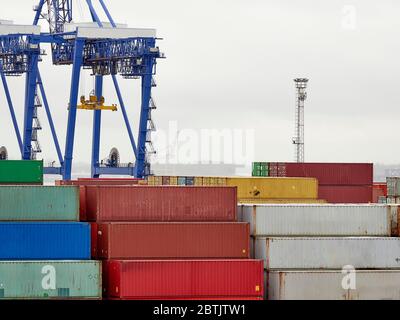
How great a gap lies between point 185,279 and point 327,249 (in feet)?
17.4

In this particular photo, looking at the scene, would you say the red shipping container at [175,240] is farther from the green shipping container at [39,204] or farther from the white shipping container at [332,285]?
the white shipping container at [332,285]

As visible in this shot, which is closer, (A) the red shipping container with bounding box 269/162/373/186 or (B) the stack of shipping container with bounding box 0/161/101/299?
(B) the stack of shipping container with bounding box 0/161/101/299

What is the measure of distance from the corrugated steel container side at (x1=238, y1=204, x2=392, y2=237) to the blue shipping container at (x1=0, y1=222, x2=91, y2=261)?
6134 mm

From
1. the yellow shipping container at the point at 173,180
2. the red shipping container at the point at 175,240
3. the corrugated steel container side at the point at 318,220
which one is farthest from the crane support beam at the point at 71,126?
the red shipping container at the point at 175,240

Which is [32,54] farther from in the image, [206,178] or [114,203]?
[114,203]

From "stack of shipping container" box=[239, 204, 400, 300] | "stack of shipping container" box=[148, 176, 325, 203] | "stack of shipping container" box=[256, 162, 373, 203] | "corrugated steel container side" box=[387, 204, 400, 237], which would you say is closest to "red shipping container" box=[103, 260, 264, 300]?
"stack of shipping container" box=[239, 204, 400, 300]

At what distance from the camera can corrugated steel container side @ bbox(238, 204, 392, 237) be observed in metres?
48.5

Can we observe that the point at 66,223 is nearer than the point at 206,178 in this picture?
Yes

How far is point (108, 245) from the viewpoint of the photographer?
4609cm

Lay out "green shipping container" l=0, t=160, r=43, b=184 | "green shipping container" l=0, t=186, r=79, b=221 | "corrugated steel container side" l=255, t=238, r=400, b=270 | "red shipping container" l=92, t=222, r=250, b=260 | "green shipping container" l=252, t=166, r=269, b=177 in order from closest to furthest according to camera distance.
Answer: "red shipping container" l=92, t=222, r=250, b=260 → "corrugated steel container side" l=255, t=238, r=400, b=270 → "green shipping container" l=0, t=186, r=79, b=221 → "green shipping container" l=0, t=160, r=43, b=184 → "green shipping container" l=252, t=166, r=269, b=177

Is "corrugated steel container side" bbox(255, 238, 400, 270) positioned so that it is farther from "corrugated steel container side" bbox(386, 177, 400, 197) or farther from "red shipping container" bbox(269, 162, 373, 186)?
"red shipping container" bbox(269, 162, 373, 186)

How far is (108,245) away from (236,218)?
5.04 metres
